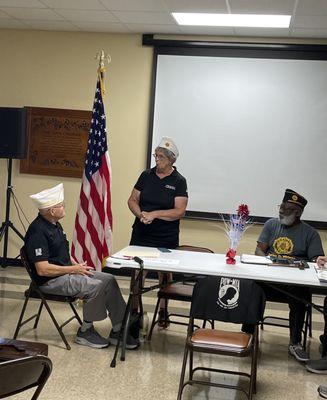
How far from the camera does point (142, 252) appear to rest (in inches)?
171

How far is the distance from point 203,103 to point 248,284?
3.34 metres

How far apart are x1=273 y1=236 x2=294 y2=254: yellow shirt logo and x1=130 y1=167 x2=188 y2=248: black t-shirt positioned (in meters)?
0.83

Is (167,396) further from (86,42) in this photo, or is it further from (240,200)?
(86,42)

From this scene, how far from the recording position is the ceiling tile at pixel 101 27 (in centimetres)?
620

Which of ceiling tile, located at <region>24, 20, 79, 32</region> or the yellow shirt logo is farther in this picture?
ceiling tile, located at <region>24, 20, 79, 32</region>

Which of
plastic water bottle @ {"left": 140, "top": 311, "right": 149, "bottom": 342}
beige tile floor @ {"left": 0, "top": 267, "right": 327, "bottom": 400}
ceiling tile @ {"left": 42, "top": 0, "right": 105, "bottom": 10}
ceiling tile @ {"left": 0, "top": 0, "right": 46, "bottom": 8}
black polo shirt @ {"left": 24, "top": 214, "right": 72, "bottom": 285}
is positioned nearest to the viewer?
beige tile floor @ {"left": 0, "top": 267, "right": 327, "bottom": 400}

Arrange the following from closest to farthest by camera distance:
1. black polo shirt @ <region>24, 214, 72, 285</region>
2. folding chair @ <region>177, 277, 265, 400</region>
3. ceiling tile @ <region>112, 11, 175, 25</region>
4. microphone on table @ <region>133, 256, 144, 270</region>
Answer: folding chair @ <region>177, 277, 265, 400</region> < microphone on table @ <region>133, 256, 144, 270</region> < black polo shirt @ <region>24, 214, 72, 285</region> < ceiling tile @ <region>112, 11, 175, 25</region>

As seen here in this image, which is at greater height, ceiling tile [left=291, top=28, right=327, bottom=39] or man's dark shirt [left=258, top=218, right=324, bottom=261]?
ceiling tile [left=291, top=28, right=327, bottom=39]

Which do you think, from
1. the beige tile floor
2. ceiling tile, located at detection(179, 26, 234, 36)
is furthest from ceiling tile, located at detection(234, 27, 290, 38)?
the beige tile floor

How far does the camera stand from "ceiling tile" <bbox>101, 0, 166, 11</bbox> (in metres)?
5.26

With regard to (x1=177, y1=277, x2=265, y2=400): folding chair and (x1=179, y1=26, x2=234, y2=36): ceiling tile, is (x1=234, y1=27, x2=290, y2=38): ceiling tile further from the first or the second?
(x1=177, y1=277, x2=265, y2=400): folding chair

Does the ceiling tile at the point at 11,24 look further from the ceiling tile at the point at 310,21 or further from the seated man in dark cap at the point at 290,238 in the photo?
the seated man in dark cap at the point at 290,238

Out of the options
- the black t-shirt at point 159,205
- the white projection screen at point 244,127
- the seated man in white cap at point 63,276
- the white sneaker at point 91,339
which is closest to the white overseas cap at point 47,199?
the seated man in white cap at point 63,276

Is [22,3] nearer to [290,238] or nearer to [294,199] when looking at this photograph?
[294,199]
